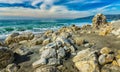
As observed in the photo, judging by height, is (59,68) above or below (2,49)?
below

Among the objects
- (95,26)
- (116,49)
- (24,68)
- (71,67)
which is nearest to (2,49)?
(24,68)

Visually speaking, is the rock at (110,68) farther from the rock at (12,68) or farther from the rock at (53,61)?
the rock at (12,68)

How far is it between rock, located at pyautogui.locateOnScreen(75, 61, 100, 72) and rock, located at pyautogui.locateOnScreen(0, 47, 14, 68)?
2742mm

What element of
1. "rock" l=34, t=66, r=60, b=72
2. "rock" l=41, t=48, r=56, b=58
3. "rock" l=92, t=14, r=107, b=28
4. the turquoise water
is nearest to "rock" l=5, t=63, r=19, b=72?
"rock" l=34, t=66, r=60, b=72

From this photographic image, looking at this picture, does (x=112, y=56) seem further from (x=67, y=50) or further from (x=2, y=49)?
(x=2, y=49)

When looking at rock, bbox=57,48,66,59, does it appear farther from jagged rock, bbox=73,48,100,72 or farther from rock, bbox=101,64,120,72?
rock, bbox=101,64,120,72

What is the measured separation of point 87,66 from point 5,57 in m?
3.28

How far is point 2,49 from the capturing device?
33.6 ft

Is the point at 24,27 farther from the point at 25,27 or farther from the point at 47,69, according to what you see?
the point at 47,69

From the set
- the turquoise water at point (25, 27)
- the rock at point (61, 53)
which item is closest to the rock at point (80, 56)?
the rock at point (61, 53)

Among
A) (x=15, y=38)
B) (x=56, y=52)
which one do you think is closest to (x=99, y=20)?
(x=15, y=38)

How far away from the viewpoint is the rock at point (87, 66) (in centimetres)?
906

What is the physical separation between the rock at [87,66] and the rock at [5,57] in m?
2.74

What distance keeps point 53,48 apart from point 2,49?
209 cm
